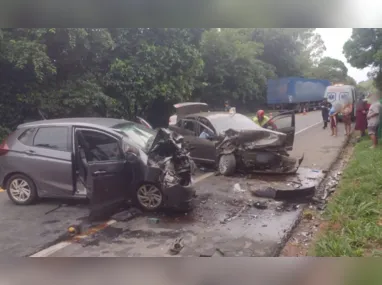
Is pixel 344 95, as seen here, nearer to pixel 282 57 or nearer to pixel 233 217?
pixel 282 57

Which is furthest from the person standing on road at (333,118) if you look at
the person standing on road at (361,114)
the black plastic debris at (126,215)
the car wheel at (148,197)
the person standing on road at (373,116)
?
the black plastic debris at (126,215)

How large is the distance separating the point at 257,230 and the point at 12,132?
225 centimetres

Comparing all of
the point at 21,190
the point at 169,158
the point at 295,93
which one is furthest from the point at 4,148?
the point at 295,93

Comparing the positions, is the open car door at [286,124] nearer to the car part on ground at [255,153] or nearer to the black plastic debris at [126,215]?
the car part on ground at [255,153]

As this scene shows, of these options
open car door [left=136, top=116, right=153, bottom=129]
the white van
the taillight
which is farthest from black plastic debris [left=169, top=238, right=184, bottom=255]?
the white van

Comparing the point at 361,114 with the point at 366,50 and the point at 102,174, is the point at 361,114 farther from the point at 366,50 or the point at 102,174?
the point at 102,174

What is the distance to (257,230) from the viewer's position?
304 cm

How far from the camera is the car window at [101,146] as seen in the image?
3.06 metres

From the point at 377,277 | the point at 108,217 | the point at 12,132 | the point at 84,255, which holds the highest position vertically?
the point at 12,132

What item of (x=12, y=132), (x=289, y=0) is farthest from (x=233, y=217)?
(x=12, y=132)

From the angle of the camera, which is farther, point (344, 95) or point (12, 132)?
point (344, 95)

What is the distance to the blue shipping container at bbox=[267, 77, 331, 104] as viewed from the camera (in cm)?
348

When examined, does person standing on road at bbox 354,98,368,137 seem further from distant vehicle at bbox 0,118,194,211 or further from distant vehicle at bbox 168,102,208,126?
distant vehicle at bbox 0,118,194,211

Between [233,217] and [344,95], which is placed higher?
[344,95]
